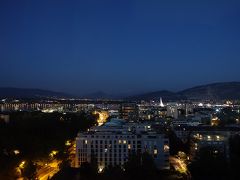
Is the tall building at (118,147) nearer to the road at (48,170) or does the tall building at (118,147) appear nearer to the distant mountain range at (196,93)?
the road at (48,170)

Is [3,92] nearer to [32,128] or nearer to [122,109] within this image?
[122,109]

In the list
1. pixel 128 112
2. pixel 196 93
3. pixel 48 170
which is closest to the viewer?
pixel 48 170

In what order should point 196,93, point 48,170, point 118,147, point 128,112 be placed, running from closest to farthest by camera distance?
point 48,170 < point 118,147 < point 128,112 < point 196,93

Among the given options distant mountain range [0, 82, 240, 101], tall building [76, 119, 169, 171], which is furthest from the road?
distant mountain range [0, 82, 240, 101]

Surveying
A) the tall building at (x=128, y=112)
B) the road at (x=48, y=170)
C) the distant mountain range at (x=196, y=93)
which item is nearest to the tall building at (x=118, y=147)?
the road at (x=48, y=170)

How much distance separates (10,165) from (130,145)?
557 cm

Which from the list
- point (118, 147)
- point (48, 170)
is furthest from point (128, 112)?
point (48, 170)

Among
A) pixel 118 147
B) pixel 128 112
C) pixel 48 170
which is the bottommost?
pixel 48 170

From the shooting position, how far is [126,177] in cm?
1225

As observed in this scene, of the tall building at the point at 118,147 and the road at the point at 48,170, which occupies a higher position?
the tall building at the point at 118,147

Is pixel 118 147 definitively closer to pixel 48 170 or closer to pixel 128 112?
pixel 48 170

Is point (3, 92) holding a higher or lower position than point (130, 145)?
higher

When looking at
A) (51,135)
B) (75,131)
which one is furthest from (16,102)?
(51,135)

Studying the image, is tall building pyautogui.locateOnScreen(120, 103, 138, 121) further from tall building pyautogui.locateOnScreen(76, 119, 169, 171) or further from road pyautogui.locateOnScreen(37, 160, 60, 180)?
road pyautogui.locateOnScreen(37, 160, 60, 180)
